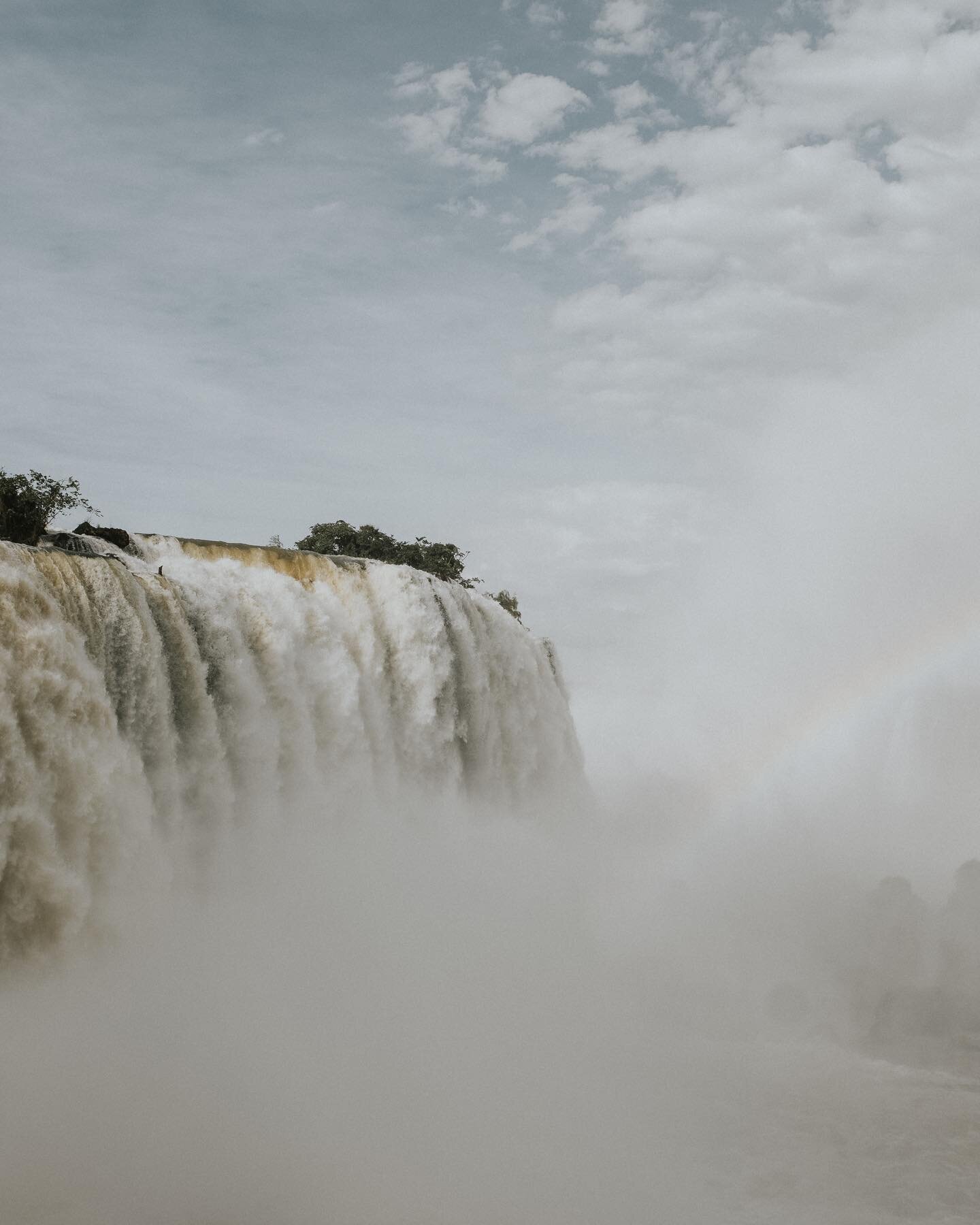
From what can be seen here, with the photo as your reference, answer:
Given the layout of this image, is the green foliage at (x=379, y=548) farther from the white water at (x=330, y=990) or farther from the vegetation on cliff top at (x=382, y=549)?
the white water at (x=330, y=990)

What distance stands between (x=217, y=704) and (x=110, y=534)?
15.1ft

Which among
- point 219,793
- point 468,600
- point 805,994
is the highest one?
point 468,600

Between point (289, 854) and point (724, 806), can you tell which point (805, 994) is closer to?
point (289, 854)

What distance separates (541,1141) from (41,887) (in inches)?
244

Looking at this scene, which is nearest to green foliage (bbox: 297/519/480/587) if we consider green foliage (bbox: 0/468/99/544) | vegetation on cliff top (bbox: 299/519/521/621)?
vegetation on cliff top (bbox: 299/519/521/621)

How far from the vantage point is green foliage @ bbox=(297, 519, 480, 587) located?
4834cm

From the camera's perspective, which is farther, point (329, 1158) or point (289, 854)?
point (289, 854)

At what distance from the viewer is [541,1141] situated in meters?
12.4

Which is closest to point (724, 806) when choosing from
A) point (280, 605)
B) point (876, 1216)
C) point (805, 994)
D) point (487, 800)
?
point (487, 800)

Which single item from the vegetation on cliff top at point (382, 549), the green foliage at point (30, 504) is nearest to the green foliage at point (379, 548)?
the vegetation on cliff top at point (382, 549)

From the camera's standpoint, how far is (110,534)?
19.6 m

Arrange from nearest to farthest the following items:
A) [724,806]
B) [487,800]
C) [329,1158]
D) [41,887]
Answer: [329,1158] < [41,887] < [487,800] < [724,806]

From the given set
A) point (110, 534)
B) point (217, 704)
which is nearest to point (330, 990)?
point (217, 704)

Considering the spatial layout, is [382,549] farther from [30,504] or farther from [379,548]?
[30,504]
